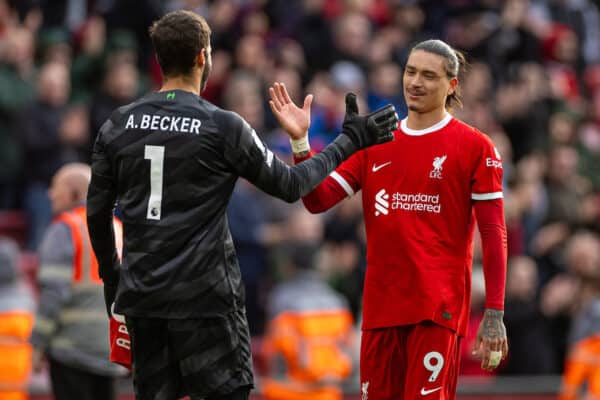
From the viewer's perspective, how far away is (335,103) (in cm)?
1448

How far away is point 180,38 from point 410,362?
2060mm

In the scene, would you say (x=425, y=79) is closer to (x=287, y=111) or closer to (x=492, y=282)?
(x=287, y=111)

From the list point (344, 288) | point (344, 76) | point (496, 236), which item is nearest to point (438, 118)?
point (496, 236)

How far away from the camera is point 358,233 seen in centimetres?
1355

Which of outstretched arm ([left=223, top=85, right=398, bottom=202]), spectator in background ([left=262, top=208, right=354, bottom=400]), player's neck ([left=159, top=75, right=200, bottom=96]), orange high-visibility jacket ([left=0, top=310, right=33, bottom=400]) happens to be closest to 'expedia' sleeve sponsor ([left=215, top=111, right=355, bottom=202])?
outstretched arm ([left=223, top=85, right=398, bottom=202])

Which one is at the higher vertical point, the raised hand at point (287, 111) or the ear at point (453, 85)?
the ear at point (453, 85)

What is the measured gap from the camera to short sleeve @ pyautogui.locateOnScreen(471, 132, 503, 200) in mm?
6469

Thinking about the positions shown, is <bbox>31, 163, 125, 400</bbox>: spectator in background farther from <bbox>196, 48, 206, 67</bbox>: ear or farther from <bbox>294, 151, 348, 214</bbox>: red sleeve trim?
<bbox>196, 48, 206, 67</bbox>: ear

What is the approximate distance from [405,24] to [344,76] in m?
2.14

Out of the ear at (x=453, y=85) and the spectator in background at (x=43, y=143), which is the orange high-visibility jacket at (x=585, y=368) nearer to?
the ear at (x=453, y=85)

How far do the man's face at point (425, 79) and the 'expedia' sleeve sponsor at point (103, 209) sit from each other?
5.36ft

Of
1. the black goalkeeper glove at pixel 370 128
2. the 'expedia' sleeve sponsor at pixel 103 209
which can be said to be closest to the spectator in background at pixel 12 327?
the 'expedia' sleeve sponsor at pixel 103 209

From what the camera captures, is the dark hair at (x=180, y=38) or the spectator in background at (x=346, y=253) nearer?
the dark hair at (x=180, y=38)

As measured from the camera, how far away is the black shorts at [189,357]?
5797 mm
